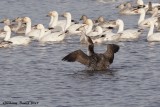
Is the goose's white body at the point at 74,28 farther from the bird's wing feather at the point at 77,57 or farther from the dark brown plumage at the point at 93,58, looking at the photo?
the bird's wing feather at the point at 77,57

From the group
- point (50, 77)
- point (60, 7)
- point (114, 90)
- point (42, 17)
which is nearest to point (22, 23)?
point (42, 17)

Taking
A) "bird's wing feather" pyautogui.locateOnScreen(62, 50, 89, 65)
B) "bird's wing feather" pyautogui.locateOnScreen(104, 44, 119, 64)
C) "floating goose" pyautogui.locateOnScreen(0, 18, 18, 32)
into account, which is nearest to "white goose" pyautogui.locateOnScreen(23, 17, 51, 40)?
"floating goose" pyautogui.locateOnScreen(0, 18, 18, 32)

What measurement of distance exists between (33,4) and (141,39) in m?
11.9

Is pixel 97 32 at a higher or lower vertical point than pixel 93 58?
lower

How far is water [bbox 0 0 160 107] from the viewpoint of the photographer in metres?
19.9

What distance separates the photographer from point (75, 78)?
22.5m

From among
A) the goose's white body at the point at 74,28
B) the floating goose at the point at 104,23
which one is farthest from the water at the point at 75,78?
the floating goose at the point at 104,23

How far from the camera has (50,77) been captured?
2278 cm

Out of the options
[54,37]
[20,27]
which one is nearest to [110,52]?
[54,37]

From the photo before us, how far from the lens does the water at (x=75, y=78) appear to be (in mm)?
19875

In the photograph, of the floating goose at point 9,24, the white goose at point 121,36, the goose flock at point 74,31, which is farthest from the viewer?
the floating goose at point 9,24

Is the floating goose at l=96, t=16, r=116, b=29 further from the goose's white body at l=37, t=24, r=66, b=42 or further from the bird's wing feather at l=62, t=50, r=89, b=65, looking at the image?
the bird's wing feather at l=62, t=50, r=89, b=65

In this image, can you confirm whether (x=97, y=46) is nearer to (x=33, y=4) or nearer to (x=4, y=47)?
(x=4, y=47)

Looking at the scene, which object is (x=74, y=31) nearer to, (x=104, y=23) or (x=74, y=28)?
(x=74, y=28)
